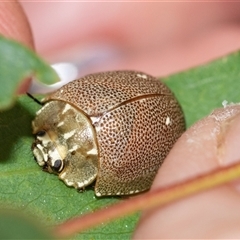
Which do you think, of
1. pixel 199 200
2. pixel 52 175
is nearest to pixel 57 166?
pixel 52 175

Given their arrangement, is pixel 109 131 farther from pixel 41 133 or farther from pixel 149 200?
pixel 149 200

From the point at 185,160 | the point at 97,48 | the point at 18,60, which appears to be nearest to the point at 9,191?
the point at 185,160

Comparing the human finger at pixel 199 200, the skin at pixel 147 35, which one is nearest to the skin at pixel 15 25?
the human finger at pixel 199 200

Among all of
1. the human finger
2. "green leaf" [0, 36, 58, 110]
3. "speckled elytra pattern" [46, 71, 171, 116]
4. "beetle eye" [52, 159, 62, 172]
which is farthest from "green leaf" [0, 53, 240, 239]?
"green leaf" [0, 36, 58, 110]

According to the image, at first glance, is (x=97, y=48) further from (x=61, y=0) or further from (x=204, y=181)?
(x=204, y=181)

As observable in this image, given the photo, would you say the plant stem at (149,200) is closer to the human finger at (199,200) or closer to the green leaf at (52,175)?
the human finger at (199,200)

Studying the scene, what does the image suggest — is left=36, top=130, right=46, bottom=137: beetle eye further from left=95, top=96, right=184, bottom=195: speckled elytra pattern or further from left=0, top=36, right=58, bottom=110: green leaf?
left=0, top=36, right=58, bottom=110: green leaf
